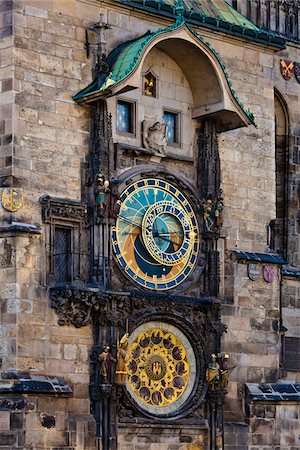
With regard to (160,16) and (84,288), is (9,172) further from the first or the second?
(160,16)

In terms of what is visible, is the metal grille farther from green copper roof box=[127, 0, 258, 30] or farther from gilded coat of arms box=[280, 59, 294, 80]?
green copper roof box=[127, 0, 258, 30]

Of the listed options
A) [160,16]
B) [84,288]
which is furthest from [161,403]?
[160,16]

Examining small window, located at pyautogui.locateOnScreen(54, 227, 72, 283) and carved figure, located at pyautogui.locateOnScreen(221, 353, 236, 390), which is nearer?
small window, located at pyautogui.locateOnScreen(54, 227, 72, 283)

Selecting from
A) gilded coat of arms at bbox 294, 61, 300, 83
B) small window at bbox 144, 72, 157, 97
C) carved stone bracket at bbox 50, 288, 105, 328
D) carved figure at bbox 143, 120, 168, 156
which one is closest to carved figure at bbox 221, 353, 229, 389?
carved stone bracket at bbox 50, 288, 105, 328

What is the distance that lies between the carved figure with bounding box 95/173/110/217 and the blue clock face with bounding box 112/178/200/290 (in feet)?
1.86

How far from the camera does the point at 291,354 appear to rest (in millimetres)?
38781

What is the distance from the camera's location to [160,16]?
3597cm

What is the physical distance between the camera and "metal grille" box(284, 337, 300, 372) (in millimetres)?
38625

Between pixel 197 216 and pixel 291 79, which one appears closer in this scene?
pixel 197 216

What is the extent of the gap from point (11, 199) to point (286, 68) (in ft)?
32.6

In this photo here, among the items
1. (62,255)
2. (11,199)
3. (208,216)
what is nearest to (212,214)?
(208,216)

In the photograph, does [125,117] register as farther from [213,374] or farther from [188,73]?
[213,374]

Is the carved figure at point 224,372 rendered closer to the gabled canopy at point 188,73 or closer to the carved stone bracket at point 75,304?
the carved stone bracket at point 75,304

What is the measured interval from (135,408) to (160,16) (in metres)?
8.18
